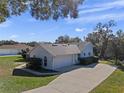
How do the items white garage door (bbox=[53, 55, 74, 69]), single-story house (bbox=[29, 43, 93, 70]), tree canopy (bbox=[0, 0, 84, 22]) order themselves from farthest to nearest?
white garage door (bbox=[53, 55, 74, 69])
single-story house (bbox=[29, 43, 93, 70])
tree canopy (bbox=[0, 0, 84, 22])

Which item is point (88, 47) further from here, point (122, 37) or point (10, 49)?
point (10, 49)

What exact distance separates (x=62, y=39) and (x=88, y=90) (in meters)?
82.9

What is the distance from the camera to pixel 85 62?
42188 millimetres

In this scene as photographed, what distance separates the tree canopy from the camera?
1262 cm

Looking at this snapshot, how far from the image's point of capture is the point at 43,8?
13.1 metres

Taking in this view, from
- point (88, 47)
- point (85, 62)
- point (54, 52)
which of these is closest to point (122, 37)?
point (88, 47)

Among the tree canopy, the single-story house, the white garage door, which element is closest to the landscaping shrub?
the single-story house

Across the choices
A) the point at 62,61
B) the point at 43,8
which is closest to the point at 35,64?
the point at 62,61

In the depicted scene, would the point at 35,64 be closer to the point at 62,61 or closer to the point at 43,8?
the point at 62,61

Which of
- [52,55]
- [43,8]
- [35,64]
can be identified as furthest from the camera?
[35,64]

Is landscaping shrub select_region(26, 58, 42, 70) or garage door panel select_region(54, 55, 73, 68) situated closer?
landscaping shrub select_region(26, 58, 42, 70)

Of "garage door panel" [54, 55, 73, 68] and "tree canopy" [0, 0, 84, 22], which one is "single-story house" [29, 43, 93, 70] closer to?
"garage door panel" [54, 55, 73, 68]

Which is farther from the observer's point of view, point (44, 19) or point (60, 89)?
point (60, 89)

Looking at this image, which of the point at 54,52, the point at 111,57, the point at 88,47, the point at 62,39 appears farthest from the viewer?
the point at 62,39
